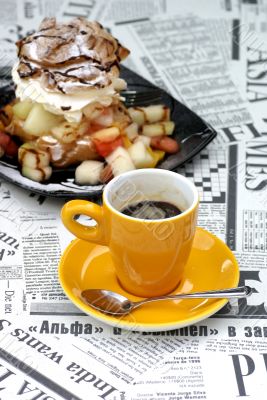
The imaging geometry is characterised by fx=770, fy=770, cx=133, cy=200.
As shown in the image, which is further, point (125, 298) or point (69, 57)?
point (69, 57)

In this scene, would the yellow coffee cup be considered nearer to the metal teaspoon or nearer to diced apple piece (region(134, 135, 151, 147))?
the metal teaspoon

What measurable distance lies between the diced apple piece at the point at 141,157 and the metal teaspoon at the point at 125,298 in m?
0.30

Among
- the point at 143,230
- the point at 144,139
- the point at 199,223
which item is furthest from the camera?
the point at 144,139

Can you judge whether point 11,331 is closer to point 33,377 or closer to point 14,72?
point 33,377

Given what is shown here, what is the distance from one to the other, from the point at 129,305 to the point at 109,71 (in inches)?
16.0

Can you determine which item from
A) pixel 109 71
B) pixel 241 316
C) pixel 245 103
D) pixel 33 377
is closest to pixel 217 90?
pixel 245 103

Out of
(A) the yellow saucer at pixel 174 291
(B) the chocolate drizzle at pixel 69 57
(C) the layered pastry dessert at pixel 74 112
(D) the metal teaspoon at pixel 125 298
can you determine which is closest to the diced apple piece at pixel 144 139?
(C) the layered pastry dessert at pixel 74 112

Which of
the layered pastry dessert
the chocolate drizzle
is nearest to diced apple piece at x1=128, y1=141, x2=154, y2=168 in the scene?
the layered pastry dessert

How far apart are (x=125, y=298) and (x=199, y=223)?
233 millimetres

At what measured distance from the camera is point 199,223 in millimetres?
1069

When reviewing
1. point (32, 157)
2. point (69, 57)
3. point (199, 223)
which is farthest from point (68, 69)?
point (199, 223)

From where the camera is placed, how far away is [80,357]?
86 centimetres

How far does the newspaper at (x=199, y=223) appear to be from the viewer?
0.84m

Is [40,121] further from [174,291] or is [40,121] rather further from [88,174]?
[174,291]
